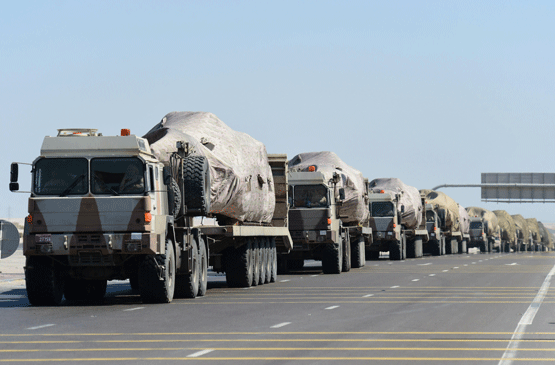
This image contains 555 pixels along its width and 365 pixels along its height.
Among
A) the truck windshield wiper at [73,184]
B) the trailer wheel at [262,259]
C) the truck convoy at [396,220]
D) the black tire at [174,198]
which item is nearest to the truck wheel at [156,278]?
the black tire at [174,198]

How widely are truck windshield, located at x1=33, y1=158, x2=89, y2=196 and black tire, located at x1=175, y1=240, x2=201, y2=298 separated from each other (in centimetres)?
287

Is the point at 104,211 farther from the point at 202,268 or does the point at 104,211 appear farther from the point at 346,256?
the point at 346,256

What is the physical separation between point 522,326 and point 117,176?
293 inches

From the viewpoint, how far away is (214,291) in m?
22.4

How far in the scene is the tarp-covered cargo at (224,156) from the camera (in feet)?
65.7

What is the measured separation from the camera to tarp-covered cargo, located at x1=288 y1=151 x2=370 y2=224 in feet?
115

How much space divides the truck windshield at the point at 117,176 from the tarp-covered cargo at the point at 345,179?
1687 centimetres

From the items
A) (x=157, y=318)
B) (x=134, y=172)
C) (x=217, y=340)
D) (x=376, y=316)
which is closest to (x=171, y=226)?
(x=134, y=172)

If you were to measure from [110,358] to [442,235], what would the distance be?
2133 inches

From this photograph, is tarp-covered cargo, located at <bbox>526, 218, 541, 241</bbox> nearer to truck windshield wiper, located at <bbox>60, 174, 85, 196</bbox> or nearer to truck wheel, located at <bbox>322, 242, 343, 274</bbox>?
truck wheel, located at <bbox>322, 242, 343, 274</bbox>

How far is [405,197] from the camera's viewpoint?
52000 millimetres

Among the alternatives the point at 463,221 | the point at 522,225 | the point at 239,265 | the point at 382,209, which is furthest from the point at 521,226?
the point at 239,265

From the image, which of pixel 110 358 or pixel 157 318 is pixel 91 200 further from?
pixel 110 358

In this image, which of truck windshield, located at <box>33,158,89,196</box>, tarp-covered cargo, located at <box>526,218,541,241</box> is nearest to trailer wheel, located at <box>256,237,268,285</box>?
truck windshield, located at <box>33,158,89,196</box>
